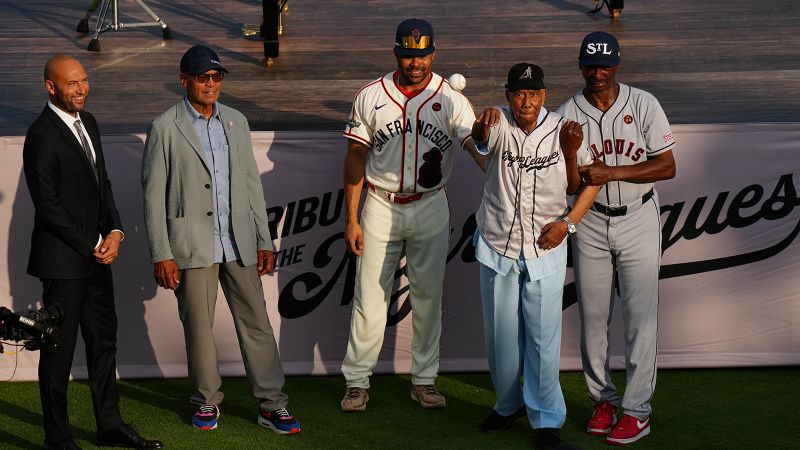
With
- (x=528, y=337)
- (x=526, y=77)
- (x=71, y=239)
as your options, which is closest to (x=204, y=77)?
(x=71, y=239)

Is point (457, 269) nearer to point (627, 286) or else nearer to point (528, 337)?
point (528, 337)

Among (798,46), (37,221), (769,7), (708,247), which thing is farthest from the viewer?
(769,7)

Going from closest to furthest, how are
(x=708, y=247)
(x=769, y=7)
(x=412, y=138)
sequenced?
1. (x=412, y=138)
2. (x=708, y=247)
3. (x=769, y=7)

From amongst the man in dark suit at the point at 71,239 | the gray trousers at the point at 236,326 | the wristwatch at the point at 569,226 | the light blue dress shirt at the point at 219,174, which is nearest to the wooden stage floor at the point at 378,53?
the light blue dress shirt at the point at 219,174

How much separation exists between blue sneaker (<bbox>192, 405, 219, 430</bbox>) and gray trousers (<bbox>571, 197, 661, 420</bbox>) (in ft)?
6.31

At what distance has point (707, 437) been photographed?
254 inches

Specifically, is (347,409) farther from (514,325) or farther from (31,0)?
(31,0)

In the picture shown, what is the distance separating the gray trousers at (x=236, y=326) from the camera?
21.2 ft

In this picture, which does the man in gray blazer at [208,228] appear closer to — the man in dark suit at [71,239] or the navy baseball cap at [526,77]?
the man in dark suit at [71,239]

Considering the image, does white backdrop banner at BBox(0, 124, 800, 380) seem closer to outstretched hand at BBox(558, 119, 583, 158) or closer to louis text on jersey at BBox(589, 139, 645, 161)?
louis text on jersey at BBox(589, 139, 645, 161)

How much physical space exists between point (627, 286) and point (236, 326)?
6.51 feet

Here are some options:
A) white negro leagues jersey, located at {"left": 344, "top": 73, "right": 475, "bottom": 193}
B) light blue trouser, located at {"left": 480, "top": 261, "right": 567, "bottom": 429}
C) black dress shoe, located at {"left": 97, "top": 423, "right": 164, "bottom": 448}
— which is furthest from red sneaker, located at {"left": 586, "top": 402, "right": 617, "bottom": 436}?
black dress shoe, located at {"left": 97, "top": 423, "right": 164, "bottom": 448}

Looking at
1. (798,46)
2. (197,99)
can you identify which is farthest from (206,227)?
(798,46)

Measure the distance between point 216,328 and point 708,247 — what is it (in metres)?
2.85
